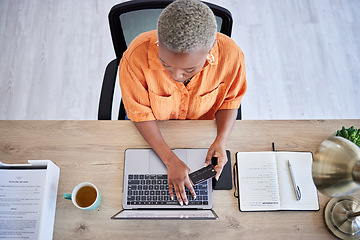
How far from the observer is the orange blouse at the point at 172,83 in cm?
92

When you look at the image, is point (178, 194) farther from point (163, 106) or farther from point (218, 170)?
point (163, 106)

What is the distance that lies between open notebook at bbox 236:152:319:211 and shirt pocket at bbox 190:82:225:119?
0.23 m

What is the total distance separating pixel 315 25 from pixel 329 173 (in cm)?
203

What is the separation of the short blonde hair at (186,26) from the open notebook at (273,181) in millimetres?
542

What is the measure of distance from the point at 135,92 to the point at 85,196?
1.36 ft

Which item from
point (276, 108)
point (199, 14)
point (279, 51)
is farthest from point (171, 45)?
point (279, 51)

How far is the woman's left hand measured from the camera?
38.5 inches

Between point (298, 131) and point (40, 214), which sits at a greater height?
point (298, 131)

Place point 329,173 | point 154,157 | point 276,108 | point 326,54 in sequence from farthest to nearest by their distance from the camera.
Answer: point 326,54 → point 276,108 → point 154,157 → point 329,173

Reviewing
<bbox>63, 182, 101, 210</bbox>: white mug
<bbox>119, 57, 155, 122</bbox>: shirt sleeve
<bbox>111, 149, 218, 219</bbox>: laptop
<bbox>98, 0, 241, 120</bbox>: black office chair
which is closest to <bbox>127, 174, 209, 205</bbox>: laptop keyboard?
<bbox>111, 149, 218, 219</bbox>: laptop

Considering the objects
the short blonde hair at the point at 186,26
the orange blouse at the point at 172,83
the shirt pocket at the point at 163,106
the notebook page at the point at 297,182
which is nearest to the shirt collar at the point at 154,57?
the orange blouse at the point at 172,83

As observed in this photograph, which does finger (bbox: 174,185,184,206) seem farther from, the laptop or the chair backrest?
the chair backrest

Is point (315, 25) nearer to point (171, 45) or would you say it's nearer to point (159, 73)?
point (159, 73)

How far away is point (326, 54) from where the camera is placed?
2.15 meters
